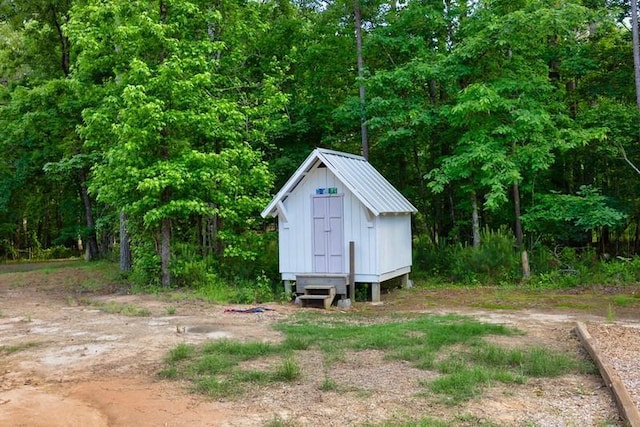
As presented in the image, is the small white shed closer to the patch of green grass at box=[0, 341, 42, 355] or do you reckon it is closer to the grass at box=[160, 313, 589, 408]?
the grass at box=[160, 313, 589, 408]

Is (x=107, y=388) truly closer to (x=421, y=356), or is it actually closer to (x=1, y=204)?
(x=421, y=356)

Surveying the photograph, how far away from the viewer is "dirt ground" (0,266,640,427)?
4379 mm

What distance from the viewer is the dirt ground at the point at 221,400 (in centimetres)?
438

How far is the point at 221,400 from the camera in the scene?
4855 millimetres

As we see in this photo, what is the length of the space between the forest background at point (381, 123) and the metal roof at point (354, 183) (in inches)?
46.8

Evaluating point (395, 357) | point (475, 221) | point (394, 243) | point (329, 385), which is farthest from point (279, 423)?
point (475, 221)

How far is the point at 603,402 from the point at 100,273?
50.5ft

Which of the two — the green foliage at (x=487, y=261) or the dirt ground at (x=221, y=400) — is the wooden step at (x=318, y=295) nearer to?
the dirt ground at (x=221, y=400)

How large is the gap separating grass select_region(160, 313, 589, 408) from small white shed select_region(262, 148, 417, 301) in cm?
351

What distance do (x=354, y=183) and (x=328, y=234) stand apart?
1.31m

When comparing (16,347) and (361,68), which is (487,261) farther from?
(16,347)

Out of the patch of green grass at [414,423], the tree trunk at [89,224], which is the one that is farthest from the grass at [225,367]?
the tree trunk at [89,224]

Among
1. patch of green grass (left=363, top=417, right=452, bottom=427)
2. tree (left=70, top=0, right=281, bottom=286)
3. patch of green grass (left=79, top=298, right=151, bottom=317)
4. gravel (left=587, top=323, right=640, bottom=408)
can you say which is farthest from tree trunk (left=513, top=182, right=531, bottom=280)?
patch of green grass (left=363, top=417, right=452, bottom=427)

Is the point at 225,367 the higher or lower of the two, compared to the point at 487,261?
lower
